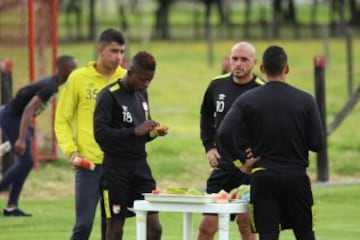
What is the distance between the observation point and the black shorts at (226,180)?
481 inches

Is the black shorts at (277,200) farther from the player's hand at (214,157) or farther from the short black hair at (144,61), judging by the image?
the player's hand at (214,157)

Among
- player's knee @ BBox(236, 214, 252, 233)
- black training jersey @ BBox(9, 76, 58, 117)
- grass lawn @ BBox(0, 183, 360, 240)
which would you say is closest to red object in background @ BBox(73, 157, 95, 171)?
player's knee @ BBox(236, 214, 252, 233)

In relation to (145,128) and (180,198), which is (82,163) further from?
(180,198)

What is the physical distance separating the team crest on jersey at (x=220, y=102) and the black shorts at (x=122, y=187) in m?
1.10

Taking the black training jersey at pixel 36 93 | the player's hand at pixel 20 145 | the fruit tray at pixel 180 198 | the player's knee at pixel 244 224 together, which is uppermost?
the fruit tray at pixel 180 198

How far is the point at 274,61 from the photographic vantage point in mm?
10484

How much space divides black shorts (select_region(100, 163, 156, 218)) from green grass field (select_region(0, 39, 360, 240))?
11.5ft

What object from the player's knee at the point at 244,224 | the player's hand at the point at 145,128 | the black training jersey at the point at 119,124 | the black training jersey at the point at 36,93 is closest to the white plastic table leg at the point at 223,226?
the player's hand at the point at 145,128

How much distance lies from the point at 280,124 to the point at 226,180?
198 cm

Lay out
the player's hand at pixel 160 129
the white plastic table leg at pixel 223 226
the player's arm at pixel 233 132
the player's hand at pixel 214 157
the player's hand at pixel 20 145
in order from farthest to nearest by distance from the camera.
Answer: the player's hand at pixel 20 145, the player's hand at pixel 214 157, the player's hand at pixel 160 129, the player's arm at pixel 233 132, the white plastic table leg at pixel 223 226

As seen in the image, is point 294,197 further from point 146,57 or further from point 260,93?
point 146,57

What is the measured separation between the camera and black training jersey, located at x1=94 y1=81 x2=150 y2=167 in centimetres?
1138

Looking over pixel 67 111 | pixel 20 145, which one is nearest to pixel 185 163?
pixel 20 145

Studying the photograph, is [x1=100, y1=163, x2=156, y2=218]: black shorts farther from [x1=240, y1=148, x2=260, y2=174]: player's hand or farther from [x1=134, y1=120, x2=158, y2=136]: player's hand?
[x1=240, y1=148, x2=260, y2=174]: player's hand
